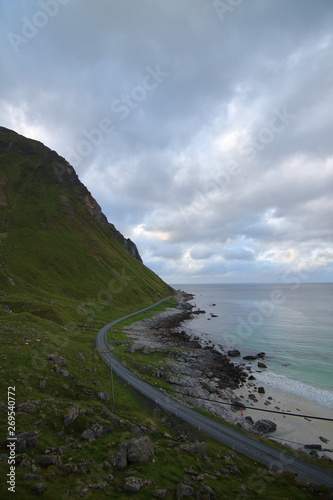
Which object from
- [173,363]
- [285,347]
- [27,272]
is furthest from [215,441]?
[27,272]

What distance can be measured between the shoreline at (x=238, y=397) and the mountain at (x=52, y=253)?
125 ft

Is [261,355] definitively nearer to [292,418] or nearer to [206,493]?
[292,418]

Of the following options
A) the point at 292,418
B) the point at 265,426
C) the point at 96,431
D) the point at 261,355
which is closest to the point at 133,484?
the point at 96,431

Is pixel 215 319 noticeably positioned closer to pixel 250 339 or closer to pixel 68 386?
pixel 250 339

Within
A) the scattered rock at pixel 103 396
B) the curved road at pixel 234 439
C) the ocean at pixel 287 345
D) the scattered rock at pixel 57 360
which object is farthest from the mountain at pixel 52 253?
the ocean at pixel 287 345

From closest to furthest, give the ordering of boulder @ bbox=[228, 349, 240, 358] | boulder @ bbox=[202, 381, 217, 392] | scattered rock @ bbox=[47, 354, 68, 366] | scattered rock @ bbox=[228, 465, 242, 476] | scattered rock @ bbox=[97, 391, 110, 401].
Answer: scattered rock @ bbox=[228, 465, 242, 476], scattered rock @ bbox=[97, 391, 110, 401], scattered rock @ bbox=[47, 354, 68, 366], boulder @ bbox=[202, 381, 217, 392], boulder @ bbox=[228, 349, 240, 358]

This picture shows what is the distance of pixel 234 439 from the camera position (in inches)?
1131

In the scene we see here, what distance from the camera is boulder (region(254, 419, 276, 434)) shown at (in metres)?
33.5

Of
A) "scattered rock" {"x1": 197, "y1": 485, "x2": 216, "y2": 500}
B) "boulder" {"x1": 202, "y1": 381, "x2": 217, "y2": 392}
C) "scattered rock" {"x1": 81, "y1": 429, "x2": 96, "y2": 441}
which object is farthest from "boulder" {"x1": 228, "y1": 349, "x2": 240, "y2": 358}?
"scattered rock" {"x1": 81, "y1": 429, "x2": 96, "y2": 441}

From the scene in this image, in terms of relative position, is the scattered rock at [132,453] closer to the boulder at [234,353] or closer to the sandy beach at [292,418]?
the sandy beach at [292,418]

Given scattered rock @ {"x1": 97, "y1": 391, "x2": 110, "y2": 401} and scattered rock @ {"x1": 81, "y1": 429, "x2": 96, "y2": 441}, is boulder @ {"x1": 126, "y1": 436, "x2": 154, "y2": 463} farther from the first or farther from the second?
scattered rock @ {"x1": 97, "y1": 391, "x2": 110, "y2": 401}

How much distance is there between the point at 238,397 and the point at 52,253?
115160 mm

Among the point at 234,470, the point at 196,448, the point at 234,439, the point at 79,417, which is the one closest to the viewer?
the point at 234,470

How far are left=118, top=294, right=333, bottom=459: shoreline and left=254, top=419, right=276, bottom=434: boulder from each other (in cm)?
46
